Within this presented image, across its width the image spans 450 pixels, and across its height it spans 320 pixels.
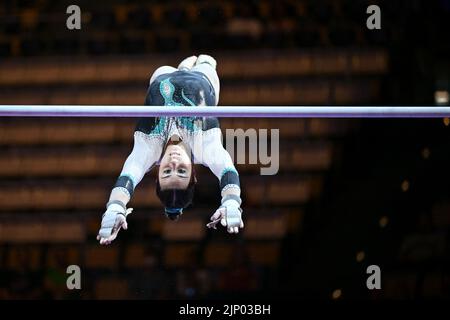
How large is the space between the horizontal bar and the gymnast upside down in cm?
34

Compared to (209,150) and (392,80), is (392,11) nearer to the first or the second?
(392,80)

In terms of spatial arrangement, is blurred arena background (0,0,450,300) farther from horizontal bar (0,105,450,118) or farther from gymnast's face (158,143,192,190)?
horizontal bar (0,105,450,118)

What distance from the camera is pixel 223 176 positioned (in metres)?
4.39

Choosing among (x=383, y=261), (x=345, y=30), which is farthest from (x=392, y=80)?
(x=383, y=261)

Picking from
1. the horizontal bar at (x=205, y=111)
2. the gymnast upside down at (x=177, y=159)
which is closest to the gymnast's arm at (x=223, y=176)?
the gymnast upside down at (x=177, y=159)

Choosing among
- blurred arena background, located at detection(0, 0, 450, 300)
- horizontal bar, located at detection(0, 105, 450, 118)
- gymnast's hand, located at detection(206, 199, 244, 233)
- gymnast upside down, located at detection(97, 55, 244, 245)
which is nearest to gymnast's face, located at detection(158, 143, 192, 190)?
gymnast upside down, located at detection(97, 55, 244, 245)

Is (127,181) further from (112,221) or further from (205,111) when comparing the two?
(205,111)

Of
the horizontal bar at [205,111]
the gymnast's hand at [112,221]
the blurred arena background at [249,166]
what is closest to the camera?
the horizontal bar at [205,111]

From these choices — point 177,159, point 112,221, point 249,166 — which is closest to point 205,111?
point 177,159

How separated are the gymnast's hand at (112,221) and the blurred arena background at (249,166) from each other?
0.06 metres

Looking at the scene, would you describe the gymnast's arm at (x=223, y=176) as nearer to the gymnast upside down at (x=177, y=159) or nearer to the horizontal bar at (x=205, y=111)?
the gymnast upside down at (x=177, y=159)

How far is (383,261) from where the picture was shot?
455 cm

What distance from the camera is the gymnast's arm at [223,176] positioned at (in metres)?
4.35
